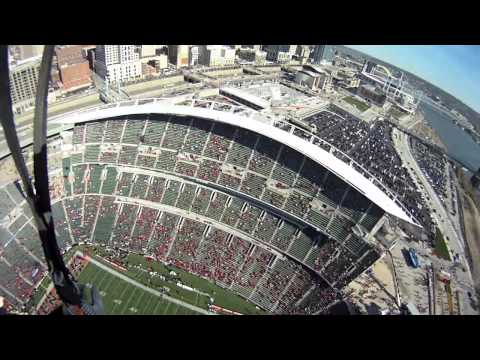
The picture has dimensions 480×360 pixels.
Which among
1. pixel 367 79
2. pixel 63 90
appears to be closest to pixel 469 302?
pixel 63 90

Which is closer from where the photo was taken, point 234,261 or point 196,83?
point 234,261

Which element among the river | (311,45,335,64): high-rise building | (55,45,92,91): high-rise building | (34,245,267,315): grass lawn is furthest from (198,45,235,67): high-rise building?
the river

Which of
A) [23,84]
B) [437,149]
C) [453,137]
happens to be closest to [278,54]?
[437,149]

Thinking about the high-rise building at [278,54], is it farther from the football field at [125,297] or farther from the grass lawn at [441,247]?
the football field at [125,297]

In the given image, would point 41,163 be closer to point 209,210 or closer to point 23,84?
point 209,210

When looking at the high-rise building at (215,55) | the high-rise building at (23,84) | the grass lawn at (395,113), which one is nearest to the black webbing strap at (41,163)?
the high-rise building at (23,84)
